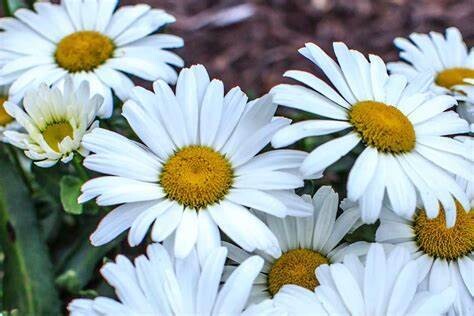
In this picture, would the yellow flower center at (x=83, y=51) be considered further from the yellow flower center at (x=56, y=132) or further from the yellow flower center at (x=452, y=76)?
the yellow flower center at (x=452, y=76)

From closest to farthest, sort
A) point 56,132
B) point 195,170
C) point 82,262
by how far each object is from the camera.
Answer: point 195,170 → point 56,132 → point 82,262

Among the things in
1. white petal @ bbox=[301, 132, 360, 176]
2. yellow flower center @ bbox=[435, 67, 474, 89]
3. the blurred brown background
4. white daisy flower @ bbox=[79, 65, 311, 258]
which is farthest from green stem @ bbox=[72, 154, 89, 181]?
the blurred brown background

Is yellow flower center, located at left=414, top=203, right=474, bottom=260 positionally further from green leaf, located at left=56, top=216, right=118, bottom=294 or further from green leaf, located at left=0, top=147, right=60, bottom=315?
green leaf, located at left=0, top=147, right=60, bottom=315

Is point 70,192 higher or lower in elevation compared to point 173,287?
higher

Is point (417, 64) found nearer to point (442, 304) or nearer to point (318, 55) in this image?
point (318, 55)

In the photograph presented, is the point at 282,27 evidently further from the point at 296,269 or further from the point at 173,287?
the point at 173,287

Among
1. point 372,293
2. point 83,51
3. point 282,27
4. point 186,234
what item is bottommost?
point 372,293


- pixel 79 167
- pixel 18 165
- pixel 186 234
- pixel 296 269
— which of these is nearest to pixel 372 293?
pixel 296 269
